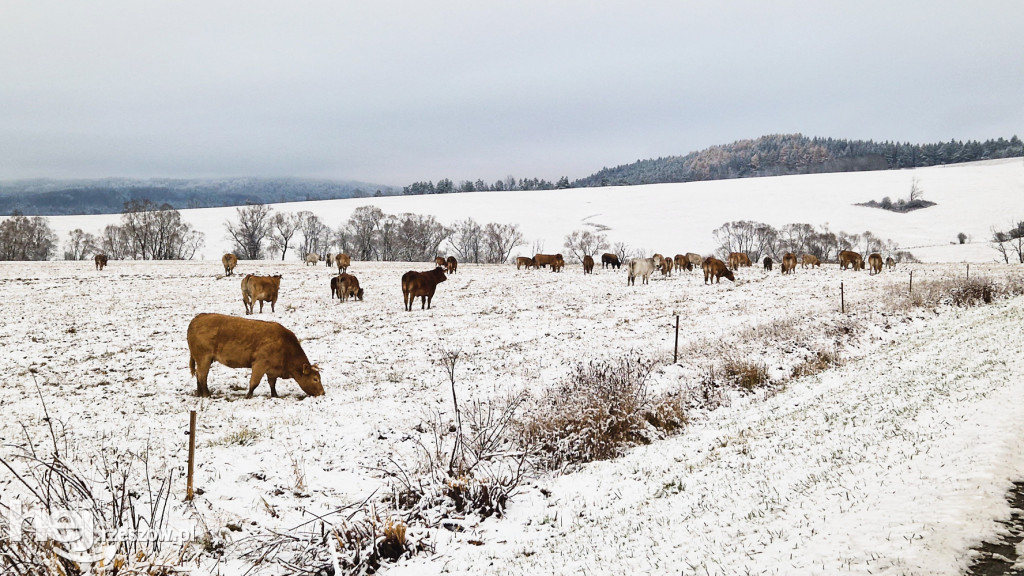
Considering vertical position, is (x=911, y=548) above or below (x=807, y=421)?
above

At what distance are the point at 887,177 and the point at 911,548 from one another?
14044 cm

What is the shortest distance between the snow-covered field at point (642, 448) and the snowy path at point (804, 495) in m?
0.03

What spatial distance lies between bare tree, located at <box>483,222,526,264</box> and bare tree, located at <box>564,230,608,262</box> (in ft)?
28.1

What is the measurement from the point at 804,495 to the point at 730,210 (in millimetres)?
102656

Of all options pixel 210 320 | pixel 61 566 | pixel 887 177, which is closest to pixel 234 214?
pixel 210 320

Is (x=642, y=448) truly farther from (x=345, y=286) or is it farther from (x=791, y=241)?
(x=791, y=241)

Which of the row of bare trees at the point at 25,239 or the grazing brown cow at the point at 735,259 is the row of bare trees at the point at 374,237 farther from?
the grazing brown cow at the point at 735,259

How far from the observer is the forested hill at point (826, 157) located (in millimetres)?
143638

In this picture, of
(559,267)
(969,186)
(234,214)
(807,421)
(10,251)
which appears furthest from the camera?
(234,214)

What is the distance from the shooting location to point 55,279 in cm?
3506

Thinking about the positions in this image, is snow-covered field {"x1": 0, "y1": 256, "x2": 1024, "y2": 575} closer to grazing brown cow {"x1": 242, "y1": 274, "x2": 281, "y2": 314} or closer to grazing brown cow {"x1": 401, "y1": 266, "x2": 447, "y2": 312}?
grazing brown cow {"x1": 242, "y1": 274, "x2": 281, "y2": 314}

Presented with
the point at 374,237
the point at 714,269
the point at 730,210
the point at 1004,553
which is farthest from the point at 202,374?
the point at 730,210

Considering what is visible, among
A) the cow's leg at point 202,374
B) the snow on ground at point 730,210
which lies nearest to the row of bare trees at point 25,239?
the snow on ground at point 730,210

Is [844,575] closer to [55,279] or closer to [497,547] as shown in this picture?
[497,547]
